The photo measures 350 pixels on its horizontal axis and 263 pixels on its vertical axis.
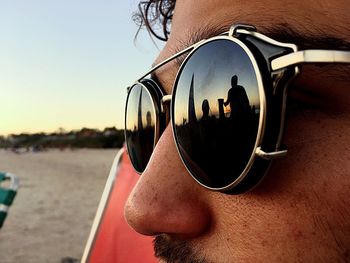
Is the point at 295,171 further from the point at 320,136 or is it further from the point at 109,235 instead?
the point at 109,235

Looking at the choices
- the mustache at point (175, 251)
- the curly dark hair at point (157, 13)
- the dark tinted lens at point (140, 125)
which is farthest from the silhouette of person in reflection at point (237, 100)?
the curly dark hair at point (157, 13)

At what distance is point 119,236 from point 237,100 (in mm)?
1991

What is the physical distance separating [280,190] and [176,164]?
0.22 meters

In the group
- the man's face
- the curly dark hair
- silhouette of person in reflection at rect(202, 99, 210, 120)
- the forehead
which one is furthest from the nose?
the curly dark hair

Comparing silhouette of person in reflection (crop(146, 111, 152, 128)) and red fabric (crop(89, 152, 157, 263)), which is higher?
silhouette of person in reflection (crop(146, 111, 152, 128))

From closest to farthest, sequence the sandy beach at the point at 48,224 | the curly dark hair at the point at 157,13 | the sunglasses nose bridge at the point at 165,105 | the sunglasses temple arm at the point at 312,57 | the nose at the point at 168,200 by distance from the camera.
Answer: the sunglasses temple arm at the point at 312,57 → the nose at the point at 168,200 → the sunglasses nose bridge at the point at 165,105 → the curly dark hair at the point at 157,13 → the sandy beach at the point at 48,224

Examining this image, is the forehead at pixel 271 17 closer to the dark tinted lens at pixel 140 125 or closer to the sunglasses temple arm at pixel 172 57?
the sunglasses temple arm at pixel 172 57

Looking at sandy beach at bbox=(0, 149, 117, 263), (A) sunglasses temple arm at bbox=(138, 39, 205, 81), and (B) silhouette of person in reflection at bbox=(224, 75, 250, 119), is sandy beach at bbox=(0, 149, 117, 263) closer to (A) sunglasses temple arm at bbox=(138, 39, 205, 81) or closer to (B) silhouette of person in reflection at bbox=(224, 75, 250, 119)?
(A) sunglasses temple arm at bbox=(138, 39, 205, 81)

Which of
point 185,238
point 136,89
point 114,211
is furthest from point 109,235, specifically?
point 185,238

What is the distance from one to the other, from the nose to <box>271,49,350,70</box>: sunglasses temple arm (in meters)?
0.29

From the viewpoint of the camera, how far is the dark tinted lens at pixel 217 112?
0.80 meters

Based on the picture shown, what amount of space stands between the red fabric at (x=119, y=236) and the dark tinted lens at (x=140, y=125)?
991 millimetres

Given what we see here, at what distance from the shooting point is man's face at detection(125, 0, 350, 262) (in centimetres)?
78

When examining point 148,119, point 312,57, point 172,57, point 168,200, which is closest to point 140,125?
point 148,119
